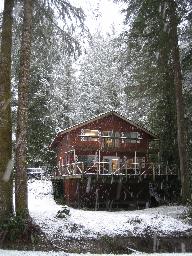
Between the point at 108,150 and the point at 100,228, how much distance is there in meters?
17.5

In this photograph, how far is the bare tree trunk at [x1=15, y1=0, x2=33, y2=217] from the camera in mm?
15367

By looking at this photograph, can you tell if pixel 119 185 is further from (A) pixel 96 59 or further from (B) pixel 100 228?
(A) pixel 96 59

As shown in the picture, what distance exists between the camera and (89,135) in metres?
34.4

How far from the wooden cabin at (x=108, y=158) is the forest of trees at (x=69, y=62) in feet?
10.1

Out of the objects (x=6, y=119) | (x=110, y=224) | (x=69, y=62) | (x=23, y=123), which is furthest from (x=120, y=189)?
(x=6, y=119)

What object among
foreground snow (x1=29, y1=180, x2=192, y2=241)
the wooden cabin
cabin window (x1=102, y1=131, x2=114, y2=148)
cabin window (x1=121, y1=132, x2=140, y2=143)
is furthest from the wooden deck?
cabin window (x1=121, y1=132, x2=140, y2=143)

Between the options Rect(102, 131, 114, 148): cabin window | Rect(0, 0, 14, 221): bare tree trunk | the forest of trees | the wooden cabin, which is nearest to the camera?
Rect(0, 0, 14, 221): bare tree trunk

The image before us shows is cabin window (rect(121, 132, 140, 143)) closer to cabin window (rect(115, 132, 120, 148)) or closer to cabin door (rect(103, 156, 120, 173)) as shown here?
cabin window (rect(115, 132, 120, 148))

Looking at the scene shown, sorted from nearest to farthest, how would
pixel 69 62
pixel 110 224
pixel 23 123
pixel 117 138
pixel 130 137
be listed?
1. pixel 23 123
2. pixel 110 224
3. pixel 69 62
4. pixel 117 138
5. pixel 130 137

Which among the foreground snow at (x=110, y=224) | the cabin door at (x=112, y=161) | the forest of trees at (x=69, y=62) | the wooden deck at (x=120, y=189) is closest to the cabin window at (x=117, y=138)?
the cabin door at (x=112, y=161)

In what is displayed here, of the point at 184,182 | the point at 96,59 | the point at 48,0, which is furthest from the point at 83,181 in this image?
the point at 96,59

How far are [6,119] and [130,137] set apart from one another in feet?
68.9

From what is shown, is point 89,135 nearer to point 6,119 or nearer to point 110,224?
point 110,224

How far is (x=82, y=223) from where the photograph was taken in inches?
718
